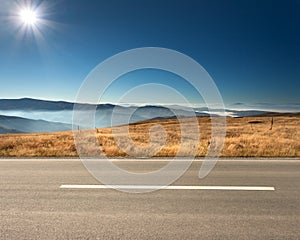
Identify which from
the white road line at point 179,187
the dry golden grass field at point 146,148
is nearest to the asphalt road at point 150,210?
the white road line at point 179,187

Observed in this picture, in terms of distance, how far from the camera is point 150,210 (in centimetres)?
515

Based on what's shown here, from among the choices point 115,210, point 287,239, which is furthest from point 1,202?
point 287,239

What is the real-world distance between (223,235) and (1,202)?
3903 millimetres

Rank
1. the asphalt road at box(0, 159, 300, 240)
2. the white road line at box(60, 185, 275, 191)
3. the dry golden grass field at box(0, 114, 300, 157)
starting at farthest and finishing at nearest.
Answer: the dry golden grass field at box(0, 114, 300, 157), the white road line at box(60, 185, 275, 191), the asphalt road at box(0, 159, 300, 240)

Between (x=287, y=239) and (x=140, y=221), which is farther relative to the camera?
(x=140, y=221)

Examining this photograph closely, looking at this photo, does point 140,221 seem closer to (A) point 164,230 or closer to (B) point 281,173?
(A) point 164,230

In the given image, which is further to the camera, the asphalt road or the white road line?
the white road line

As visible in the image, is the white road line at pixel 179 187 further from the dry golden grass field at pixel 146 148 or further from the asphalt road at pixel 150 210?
the dry golden grass field at pixel 146 148

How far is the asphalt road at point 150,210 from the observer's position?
Result: 4.25 metres

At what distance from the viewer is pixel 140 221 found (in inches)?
183

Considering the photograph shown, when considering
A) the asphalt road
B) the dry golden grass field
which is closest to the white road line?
the asphalt road

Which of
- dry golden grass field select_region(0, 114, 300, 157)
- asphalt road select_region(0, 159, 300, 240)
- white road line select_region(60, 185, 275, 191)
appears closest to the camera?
asphalt road select_region(0, 159, 300, 240)

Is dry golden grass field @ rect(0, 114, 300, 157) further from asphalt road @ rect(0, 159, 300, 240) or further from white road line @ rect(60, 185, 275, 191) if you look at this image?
white road line @ rect(60, 185, 275, 191)

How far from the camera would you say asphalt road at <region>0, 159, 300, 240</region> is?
167 inches
